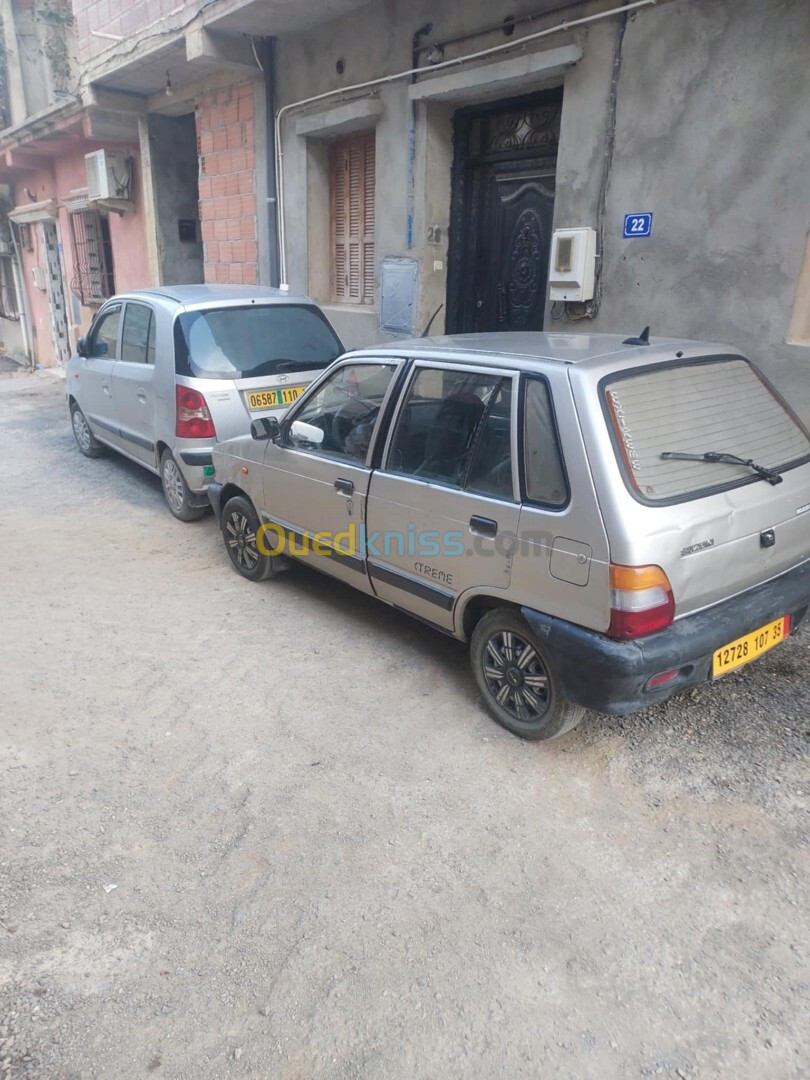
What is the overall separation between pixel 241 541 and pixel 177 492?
1.43m

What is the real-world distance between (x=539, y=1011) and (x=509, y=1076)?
205 mm

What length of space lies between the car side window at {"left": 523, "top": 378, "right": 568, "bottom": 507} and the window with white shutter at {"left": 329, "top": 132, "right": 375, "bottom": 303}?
240 inches

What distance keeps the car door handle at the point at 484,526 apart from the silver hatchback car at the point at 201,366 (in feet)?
9.72

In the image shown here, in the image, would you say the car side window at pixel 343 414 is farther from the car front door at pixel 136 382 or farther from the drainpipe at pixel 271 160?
the drainpipe at pixel 271 160

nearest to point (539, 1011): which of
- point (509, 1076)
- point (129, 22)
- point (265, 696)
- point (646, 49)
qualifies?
point (509, 1076)

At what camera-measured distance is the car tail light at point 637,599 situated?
2.59 metres

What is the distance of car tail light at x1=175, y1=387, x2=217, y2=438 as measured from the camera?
215 inches

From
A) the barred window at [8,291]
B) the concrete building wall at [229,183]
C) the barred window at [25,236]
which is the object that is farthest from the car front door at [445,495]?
the barred window at [8,291]

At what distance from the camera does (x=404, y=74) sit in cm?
691

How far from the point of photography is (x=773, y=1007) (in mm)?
2039

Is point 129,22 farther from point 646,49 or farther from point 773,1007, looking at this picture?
point 773,1007

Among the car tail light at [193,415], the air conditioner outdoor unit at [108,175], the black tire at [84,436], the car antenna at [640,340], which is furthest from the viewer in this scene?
the air conditioner outdoor unit at [108,175]

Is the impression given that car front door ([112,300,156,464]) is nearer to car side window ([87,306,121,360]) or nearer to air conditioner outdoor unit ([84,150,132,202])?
car side window ([87,306,121,360])

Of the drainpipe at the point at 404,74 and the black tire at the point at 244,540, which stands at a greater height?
the drainpipe at the point at 404,74
